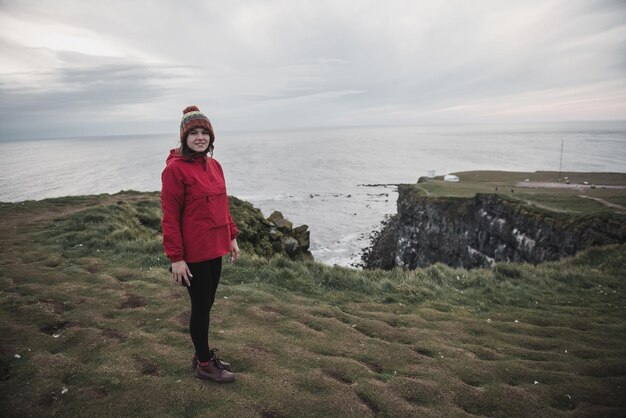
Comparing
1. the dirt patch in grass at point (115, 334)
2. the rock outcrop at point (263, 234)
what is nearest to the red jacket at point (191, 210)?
the dirt patch in grass at point (115, 334)

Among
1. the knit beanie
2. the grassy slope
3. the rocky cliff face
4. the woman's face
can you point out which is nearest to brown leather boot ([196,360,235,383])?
the grassy slope

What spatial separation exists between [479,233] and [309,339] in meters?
39.6

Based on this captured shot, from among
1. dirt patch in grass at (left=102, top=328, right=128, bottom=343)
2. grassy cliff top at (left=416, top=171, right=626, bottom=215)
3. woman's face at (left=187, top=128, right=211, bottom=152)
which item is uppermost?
woman's face at (left=187, top=128, right=211, bottom=152)

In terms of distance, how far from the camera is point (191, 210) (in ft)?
15.6

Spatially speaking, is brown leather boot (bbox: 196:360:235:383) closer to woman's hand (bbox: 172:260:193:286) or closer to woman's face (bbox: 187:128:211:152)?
woman's hand (bbox: 172:260:193:286)

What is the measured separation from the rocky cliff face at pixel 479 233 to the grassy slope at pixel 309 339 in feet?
70.0

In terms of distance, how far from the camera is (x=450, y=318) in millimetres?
8797

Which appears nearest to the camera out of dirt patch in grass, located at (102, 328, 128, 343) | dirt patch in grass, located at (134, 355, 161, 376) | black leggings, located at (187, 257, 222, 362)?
black leggings, located at (187, 257, 222, 362)

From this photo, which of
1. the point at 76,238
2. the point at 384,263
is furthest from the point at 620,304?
the point at 384,263

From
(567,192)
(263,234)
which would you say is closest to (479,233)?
(567,192)

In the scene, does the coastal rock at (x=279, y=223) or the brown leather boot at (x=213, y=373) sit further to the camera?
the coastal rock at (x=279, y=223)

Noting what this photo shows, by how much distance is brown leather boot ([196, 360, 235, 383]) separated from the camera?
5.12m

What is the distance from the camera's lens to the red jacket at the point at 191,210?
4.57 m

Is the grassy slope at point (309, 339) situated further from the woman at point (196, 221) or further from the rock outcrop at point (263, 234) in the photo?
the rock outcrop at point (263, 234)
